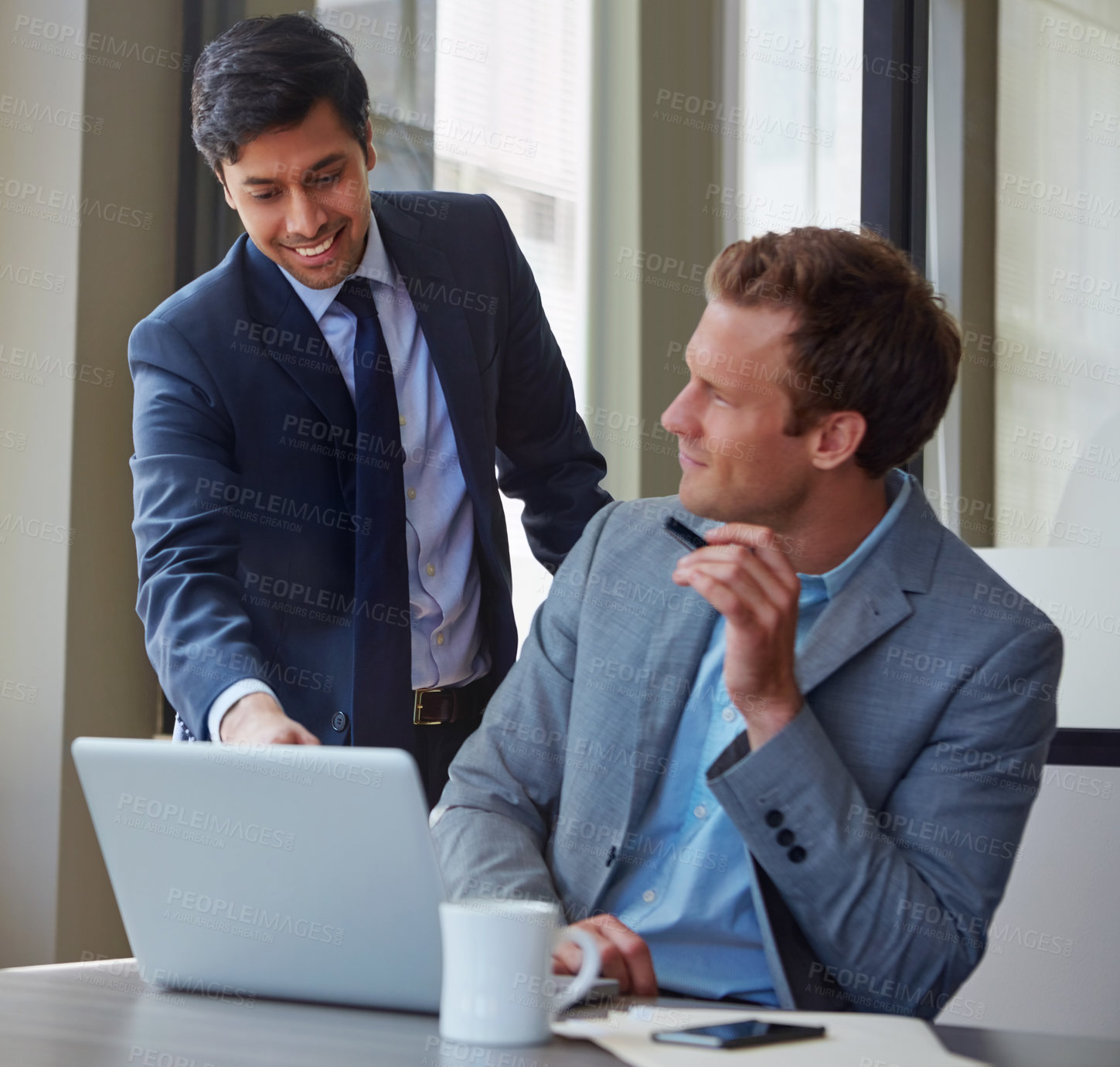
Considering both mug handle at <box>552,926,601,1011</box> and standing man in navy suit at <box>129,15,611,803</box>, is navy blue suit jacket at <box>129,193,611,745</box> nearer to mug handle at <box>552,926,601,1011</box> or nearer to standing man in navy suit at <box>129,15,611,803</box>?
standing man in navy suit at <box>129,15,611,803</box>

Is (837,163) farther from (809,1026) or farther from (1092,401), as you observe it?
(809,1026)

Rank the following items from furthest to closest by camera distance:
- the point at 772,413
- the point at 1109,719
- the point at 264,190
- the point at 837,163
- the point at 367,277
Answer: the point at 837,163 < the point at 1109,719 < the point at 367,277 < the point at 264,190 < the point at 772,413

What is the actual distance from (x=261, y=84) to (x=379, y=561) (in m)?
0.70

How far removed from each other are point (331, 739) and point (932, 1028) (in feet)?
4.02

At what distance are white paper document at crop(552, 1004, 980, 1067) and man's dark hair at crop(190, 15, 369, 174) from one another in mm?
1358

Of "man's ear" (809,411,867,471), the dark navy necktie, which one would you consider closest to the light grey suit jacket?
"man's ear" (809,411,867,471)

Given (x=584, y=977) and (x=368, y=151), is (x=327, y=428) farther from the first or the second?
(x=584, y=977)

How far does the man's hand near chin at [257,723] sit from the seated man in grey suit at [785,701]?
0.67 feet

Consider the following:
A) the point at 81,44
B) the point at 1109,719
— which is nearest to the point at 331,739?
the point at 1109,719

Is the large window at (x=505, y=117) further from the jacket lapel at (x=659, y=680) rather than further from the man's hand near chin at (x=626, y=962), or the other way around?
the man's hand near chin at (x=626, y=962)

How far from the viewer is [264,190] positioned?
1974mm

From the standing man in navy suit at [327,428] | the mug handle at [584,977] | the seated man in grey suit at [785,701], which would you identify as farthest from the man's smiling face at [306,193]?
the mug handle at [584,977]

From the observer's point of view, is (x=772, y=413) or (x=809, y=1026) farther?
(x=772, y=413)

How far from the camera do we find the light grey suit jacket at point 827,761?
1.33m
